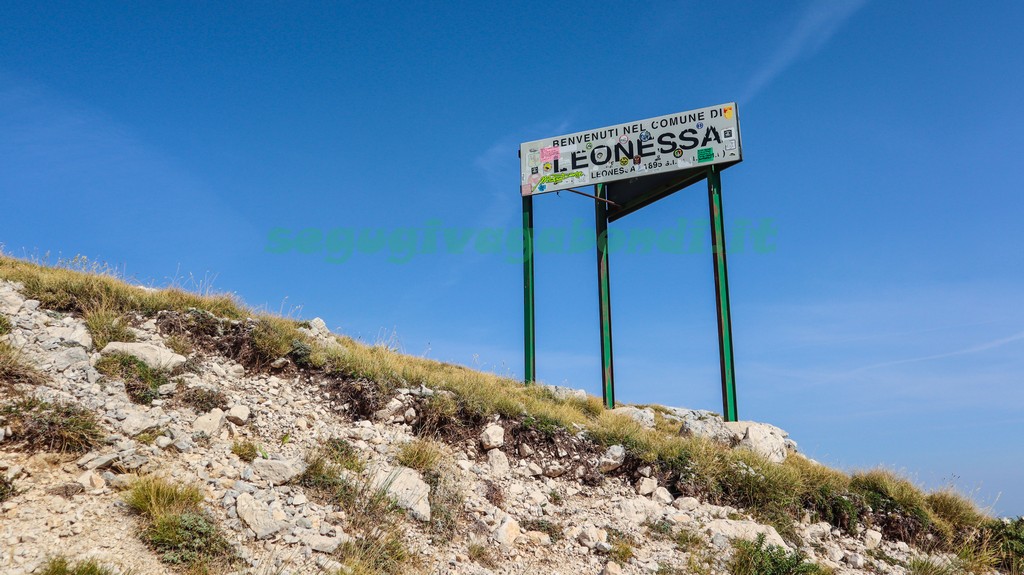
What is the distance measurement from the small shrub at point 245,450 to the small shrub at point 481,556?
9.53 feet

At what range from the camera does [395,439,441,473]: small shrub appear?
8.38 meters

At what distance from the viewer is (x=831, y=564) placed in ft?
28.4

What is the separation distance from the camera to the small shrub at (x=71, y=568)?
Answer: 507 cm

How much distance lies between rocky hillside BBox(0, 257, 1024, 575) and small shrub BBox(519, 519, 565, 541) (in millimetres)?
22

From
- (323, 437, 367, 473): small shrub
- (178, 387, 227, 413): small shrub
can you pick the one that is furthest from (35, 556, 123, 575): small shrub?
(178, 387, 227, 413): small shrub

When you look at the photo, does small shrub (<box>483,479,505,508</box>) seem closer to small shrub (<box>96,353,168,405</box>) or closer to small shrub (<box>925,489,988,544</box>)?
small shrub (<box>96,353,168,405</box>)

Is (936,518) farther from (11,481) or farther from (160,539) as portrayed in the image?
(11,481)

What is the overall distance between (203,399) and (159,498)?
2456 millimetres

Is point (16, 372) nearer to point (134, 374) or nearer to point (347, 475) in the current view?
point (134, 374)

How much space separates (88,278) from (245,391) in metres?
4.55

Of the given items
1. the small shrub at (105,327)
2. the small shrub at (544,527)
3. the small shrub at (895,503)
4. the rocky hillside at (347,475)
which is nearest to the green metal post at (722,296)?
the rocky hillside at (347,475)

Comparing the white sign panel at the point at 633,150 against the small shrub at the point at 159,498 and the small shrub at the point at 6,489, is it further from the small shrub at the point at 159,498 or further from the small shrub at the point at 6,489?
the small shrub at the point at 6,489

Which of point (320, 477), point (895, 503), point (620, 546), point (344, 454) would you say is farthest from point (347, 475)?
point (895, 503)

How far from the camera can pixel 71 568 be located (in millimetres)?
5164
